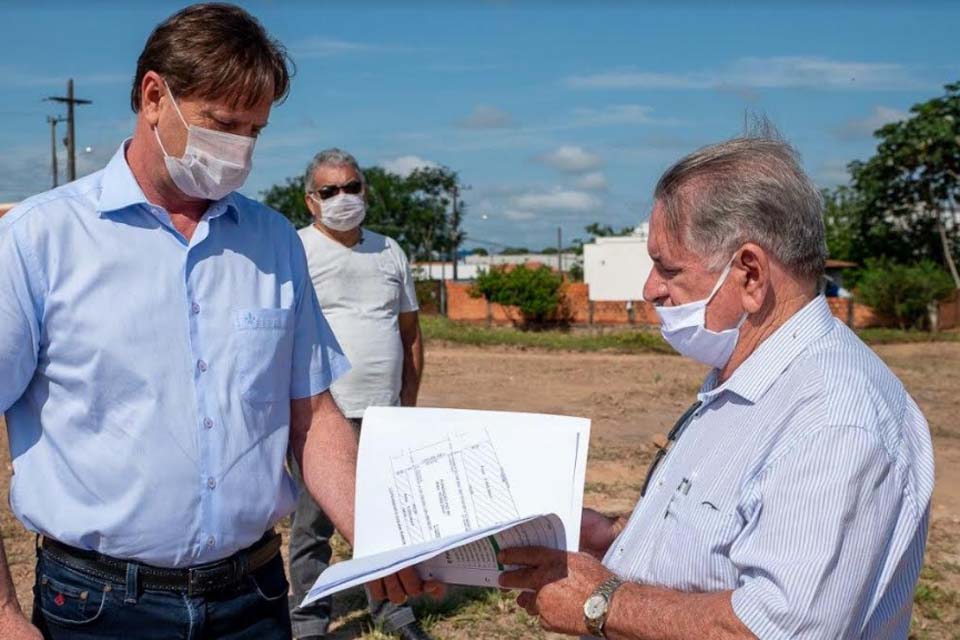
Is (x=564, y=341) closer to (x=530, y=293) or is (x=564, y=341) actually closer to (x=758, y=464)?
(x=530, y=293)

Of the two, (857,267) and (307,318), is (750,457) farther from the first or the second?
(857,267)

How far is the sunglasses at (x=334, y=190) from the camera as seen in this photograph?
5215mm

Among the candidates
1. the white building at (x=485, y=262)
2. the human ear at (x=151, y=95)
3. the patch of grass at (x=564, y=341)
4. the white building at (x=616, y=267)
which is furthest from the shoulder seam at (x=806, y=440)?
the white building at (x=485, y=262)

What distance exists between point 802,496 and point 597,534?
0.90m

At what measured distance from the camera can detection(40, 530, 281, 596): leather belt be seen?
92.0 inches

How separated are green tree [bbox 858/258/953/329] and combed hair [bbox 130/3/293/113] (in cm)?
2584

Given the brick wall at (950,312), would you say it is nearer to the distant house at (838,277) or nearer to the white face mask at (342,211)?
the distant house at (838,277)

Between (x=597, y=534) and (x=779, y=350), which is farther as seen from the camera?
(x=597, y=534)

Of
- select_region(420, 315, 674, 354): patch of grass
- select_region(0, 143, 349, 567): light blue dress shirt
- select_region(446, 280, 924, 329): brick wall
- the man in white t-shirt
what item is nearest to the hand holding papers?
select_region(0, 143, 349, 567): light blue dress shirt

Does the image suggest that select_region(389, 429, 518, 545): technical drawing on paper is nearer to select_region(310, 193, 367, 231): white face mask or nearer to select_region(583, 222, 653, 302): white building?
select_region(310, 193, 367, 231): white face mask

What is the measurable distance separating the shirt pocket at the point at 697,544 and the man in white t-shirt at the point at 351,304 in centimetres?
297

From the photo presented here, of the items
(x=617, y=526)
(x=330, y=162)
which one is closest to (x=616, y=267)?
(x=330, y=162)

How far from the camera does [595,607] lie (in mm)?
2027

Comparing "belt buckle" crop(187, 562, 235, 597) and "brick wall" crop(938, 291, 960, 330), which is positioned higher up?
"belt buckle" crop(187, 562, 235, 597)
